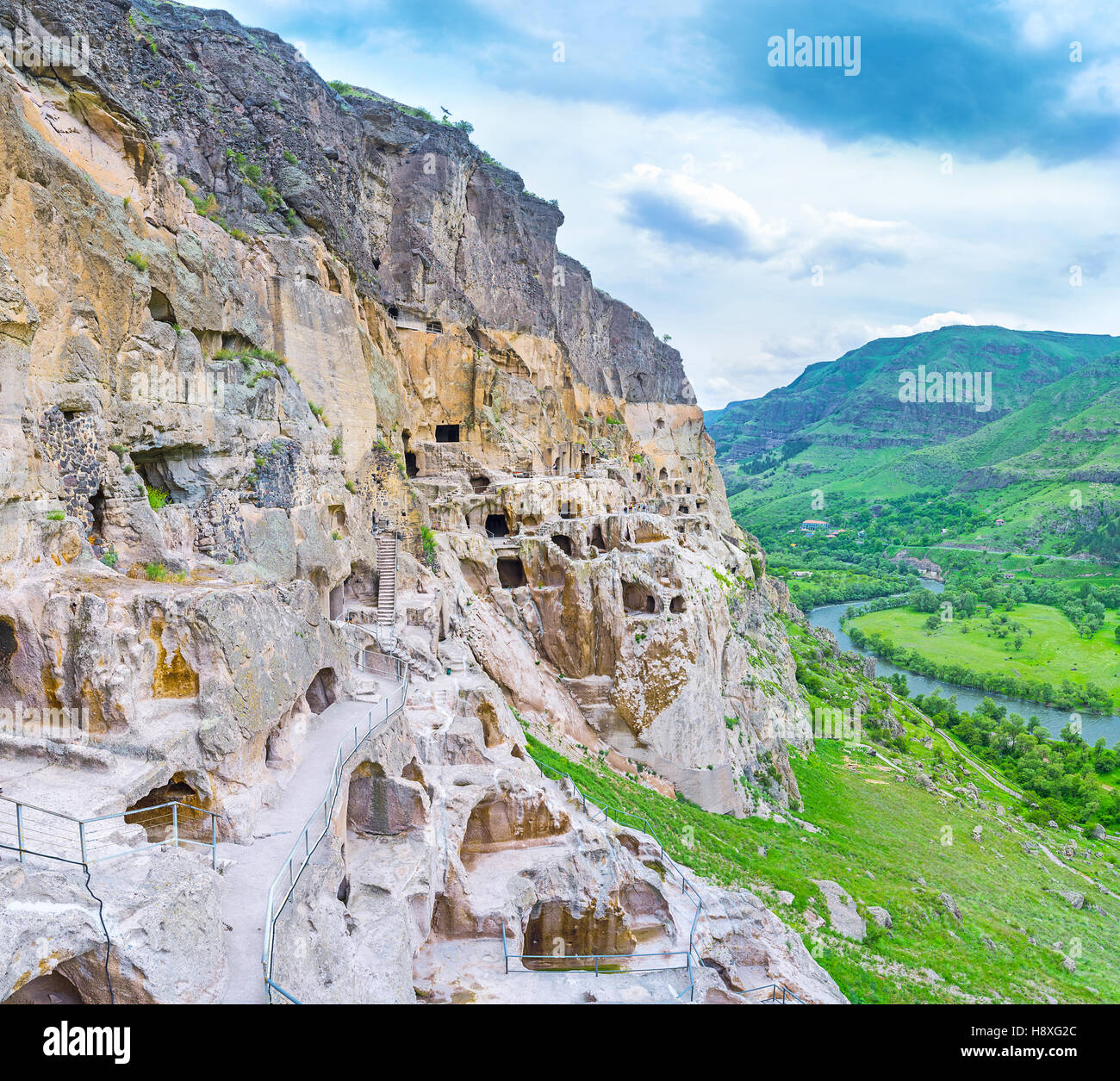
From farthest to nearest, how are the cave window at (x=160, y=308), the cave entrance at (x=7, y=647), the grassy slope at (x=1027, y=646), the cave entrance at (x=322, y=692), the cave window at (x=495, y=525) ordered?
the grassy slope at (x=1027, y=646) < the cave window at (x=495, y=525) < the cave window at (x=160, y=308) < the cave entrance at (x=322, y=692) < the cave entrance at (x=7, y=647)

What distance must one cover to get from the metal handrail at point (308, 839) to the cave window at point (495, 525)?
23.2m

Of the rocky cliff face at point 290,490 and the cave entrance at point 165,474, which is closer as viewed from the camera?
the rocky cliff face at point 290,490

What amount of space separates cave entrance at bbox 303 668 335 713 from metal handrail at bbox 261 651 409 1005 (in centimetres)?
142

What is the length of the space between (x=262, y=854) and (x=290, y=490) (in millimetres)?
13308

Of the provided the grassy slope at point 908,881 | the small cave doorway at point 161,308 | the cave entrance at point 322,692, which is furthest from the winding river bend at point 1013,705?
the small cave doorway at point 161,308

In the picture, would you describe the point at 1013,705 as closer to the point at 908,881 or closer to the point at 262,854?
the point at 908,881

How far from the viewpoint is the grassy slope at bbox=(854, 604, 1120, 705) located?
8762 cm

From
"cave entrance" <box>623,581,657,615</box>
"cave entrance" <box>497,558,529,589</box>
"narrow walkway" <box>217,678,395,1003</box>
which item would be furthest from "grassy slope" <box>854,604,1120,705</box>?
"narrow walkway" <box>217,678,395,1003</box>

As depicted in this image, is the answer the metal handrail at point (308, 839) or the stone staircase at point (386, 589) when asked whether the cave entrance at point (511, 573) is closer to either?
the stone staircase at point (386, 589)

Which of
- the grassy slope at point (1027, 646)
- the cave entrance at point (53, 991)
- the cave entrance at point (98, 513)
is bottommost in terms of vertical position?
the grassy slope at point (1027, 646)

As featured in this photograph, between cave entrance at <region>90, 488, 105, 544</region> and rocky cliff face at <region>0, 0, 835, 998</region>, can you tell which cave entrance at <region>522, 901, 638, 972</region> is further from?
cave entrance at <region>90, 488, 105, 544</region>

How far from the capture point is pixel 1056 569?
133 meters

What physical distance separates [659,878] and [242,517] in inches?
580

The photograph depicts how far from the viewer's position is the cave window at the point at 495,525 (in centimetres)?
4194
